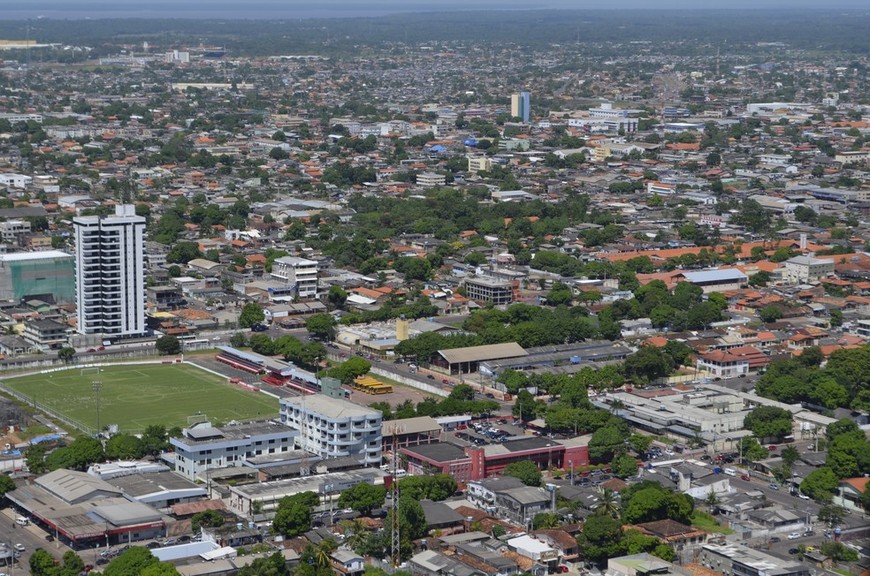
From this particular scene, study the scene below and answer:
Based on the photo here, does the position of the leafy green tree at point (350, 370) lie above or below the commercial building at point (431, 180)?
below

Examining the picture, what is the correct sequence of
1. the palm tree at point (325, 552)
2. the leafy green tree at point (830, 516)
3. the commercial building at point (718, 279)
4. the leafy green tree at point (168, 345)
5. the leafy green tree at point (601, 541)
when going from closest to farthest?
1. the palm tree at point (325, 552)
2. the leafy green tree at point (601, 541)
3. the leafy green tree at point (830, 516)
4. the leafy green tree at point (168, 345)
5. the commercial building at point (718, 279)

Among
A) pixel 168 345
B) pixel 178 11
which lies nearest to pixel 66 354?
pixel 168 345

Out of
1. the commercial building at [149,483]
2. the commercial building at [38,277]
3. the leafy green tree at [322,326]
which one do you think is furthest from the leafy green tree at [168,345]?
the commercial building at [149,483]

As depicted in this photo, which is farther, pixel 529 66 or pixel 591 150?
pixel 529 66

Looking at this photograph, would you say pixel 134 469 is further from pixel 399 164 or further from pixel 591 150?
pixel 591 150

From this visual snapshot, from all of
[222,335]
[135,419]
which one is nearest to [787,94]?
[222,335]

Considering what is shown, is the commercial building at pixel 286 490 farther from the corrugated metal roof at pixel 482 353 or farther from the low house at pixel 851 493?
the corrugated metal roof at pixel 482 353

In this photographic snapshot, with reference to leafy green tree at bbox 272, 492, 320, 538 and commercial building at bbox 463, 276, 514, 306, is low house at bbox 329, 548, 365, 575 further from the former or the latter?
commercial building at bbox 463, 276, 514, 306
